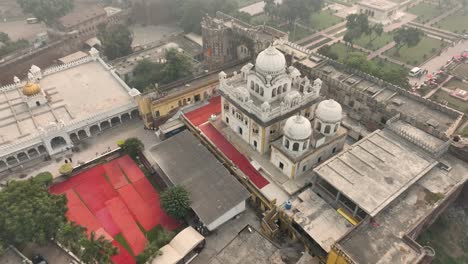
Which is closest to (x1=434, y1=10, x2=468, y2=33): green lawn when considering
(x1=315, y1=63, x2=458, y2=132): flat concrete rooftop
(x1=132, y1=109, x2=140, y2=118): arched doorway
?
(x1=315, y1=63, x2=458, y2=132): flat concrete rooftop

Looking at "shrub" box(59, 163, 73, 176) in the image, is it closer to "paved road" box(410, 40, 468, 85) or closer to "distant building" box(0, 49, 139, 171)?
"distant building" box(0, 49, 139, 171)

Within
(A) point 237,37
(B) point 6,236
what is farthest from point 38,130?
(A) point 237,37

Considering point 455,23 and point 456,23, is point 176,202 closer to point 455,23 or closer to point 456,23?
point 455,23

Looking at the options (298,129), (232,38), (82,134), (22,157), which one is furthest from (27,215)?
(232,38)

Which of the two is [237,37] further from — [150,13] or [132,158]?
[150,13]

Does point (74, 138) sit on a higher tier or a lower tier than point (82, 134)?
lower

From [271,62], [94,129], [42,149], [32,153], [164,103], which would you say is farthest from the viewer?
[94,129]

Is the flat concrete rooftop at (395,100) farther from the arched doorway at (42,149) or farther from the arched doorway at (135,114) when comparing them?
the arched doorway at (42,149)
